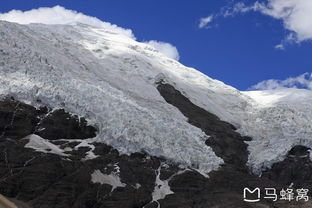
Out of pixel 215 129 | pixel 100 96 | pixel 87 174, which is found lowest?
pixel 87 174

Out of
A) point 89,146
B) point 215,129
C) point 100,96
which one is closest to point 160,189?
point 89,146

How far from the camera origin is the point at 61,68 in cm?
14750

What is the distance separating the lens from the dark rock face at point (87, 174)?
104500 mm

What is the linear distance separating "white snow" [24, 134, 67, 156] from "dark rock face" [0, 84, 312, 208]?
3.86ft

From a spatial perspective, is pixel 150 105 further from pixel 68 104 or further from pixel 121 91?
pixel 68 104

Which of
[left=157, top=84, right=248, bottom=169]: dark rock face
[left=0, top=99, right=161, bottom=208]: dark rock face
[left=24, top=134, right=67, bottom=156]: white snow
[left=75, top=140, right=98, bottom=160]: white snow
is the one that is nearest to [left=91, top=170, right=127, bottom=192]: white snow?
[left=0, top=99, right=161, bottom=208]: dark rock face

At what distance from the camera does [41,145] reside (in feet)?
383

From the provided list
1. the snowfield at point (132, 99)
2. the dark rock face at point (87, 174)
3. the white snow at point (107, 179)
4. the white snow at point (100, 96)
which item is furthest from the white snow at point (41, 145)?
the snowfield at point (132, 99)

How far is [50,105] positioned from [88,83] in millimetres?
17574

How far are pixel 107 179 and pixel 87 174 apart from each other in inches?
164

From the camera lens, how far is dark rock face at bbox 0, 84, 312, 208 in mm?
104500

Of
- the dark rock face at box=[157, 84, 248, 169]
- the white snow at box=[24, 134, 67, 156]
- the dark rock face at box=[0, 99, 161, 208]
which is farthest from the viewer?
the dark rock face at box=[157, 84, 248, 169]

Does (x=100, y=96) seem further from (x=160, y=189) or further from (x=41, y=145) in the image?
(x=160, y=189)

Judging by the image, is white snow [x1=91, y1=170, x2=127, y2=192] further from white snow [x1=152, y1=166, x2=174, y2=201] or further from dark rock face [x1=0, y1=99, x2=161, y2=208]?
white snow [x1=152, y1=166, x2=174, y2=201]
